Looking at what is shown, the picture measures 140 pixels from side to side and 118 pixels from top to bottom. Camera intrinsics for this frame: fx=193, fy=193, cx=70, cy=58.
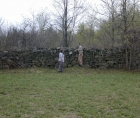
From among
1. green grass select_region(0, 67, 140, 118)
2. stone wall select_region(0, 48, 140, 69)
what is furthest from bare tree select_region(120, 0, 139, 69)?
green grass select_region(0, 67, 140, 118)

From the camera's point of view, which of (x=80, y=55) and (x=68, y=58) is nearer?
(x=80, y=55)

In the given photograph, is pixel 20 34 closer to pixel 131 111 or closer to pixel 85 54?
pixel 85 54

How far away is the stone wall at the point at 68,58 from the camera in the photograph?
1322 centimetres

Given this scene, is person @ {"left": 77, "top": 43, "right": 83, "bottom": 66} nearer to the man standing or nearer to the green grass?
the man standing

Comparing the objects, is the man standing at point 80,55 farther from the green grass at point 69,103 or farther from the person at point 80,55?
the green grass at point 69,103

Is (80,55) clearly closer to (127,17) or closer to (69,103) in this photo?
(127,17)

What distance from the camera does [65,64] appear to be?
1323cm

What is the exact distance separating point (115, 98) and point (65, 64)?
760cm

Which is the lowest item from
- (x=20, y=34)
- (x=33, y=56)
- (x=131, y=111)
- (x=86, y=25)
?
(x=131, y=111)

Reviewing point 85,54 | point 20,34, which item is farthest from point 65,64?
point 20,34

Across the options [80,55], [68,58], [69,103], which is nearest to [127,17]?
[80,55]

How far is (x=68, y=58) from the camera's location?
13375 millimetres

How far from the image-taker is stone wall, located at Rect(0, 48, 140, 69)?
13219 mm

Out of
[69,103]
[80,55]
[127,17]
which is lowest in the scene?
[69,103]
